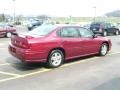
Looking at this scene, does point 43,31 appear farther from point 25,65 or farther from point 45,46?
point 25,65

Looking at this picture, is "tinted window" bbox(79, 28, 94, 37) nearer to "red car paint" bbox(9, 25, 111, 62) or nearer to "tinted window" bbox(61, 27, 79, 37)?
"red car paint" bbox(9, 25, 111, 62)

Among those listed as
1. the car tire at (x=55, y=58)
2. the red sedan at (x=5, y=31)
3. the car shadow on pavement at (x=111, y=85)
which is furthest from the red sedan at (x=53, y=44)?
the red sedan at (x=5, y=31)

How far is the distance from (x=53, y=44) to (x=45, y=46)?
352 mm

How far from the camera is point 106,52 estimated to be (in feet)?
39.3

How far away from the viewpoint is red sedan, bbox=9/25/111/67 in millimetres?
8656

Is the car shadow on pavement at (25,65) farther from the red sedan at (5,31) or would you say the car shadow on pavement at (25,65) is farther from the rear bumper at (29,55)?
the red sedan at (5,31)

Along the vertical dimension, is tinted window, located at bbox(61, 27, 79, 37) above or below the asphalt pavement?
above

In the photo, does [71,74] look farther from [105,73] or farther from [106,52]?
[106,52]

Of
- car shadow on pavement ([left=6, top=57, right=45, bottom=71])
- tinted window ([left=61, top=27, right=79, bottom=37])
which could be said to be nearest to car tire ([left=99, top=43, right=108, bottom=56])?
tinted window ([left=61, top=27, right=79, bottom=37])

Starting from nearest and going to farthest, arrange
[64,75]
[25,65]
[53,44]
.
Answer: [64,75] < [53,44] < [25,65]

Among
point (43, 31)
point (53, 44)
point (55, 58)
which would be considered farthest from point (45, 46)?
point (43, 31)

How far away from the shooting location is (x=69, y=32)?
995 centimetres

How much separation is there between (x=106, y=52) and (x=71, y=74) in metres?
4.16

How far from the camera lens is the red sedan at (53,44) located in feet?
28.4
